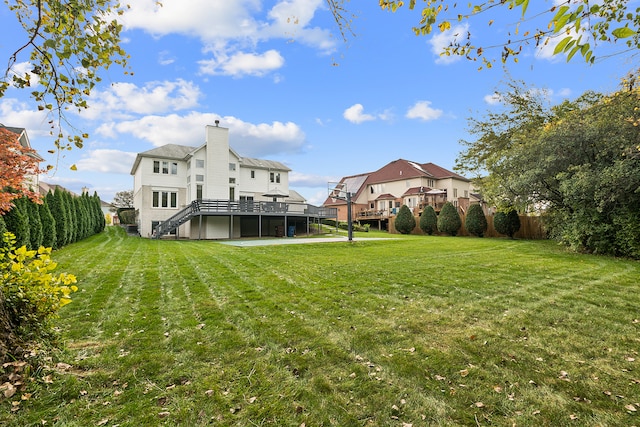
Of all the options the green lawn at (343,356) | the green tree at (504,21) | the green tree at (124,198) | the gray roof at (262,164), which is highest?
the gray roof at (262,164)

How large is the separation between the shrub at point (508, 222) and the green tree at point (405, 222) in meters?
7.32

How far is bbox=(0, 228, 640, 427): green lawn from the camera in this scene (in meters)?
2.43

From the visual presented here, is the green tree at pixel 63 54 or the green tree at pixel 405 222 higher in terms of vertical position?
the green tree at pixel 63 54

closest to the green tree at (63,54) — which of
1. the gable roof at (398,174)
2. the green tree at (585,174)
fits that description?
the green tree at (585,174)

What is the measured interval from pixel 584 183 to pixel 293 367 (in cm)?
1290

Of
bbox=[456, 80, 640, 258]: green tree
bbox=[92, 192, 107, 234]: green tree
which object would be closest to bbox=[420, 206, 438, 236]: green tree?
bbox=[456, 80, 640, 258]: green tree

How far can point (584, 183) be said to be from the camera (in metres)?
11.2

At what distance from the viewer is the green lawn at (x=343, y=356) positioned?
243cm

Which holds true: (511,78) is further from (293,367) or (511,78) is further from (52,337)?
(52,337)

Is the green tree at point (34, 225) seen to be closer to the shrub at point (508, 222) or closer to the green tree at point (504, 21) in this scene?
the green tree at point (504, 21)

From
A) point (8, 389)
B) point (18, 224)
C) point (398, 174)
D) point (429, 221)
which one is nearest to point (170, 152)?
point (18, 224)

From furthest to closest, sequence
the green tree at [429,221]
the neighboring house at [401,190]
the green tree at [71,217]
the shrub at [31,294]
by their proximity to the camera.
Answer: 1. the neighboring house at [401,190]
2. the green tree at [429,221]
3. the green tree at [71,217]
4. the shrub at [31,294]

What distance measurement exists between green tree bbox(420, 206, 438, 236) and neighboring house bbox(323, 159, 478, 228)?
5.59 meters

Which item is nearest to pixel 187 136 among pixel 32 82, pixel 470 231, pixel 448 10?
pixel 470 231
